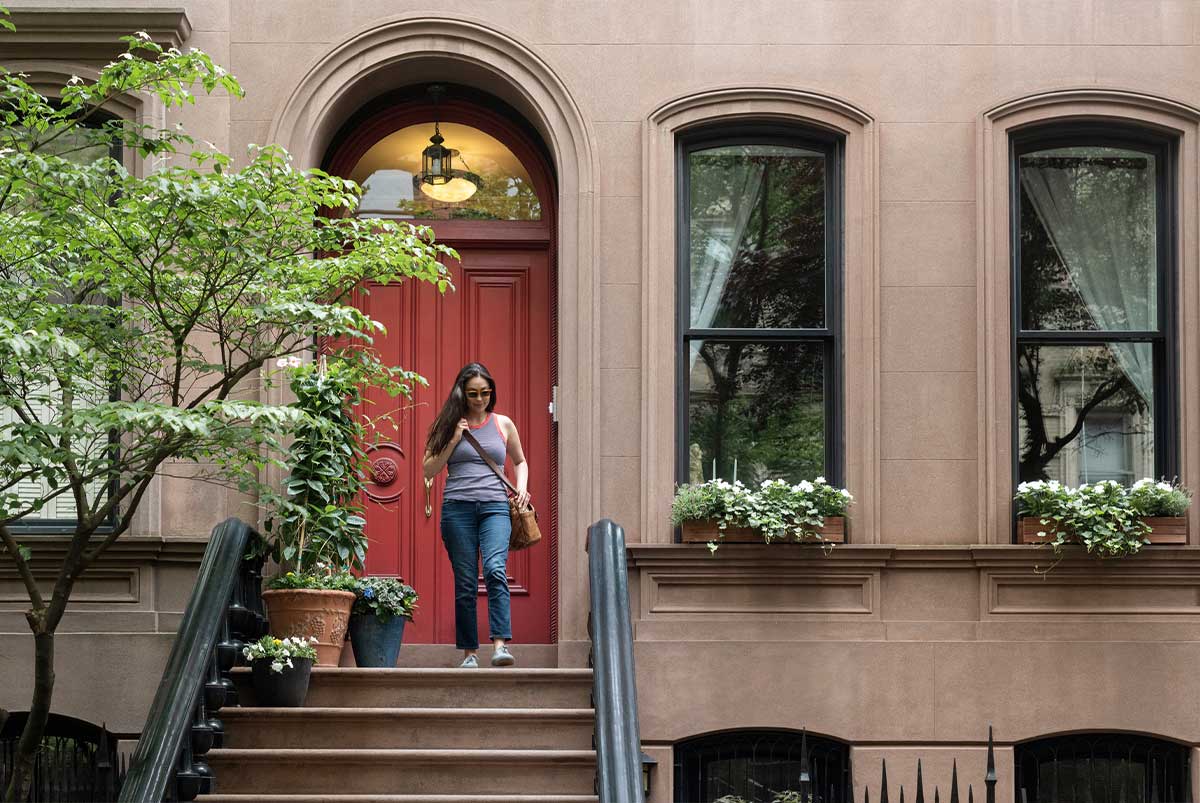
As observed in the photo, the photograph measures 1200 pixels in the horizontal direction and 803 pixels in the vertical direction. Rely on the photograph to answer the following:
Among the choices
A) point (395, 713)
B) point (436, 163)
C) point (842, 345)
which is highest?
point (436, 163)

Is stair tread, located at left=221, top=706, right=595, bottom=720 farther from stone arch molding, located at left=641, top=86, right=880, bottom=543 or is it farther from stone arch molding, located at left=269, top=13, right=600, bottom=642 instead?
stone arch molding, located at left=641, top=86, right=880, bottom=543

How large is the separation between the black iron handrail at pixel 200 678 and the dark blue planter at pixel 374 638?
570 millimetres

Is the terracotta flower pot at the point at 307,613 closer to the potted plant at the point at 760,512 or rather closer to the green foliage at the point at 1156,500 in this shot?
the potted plant at the point at 760,512

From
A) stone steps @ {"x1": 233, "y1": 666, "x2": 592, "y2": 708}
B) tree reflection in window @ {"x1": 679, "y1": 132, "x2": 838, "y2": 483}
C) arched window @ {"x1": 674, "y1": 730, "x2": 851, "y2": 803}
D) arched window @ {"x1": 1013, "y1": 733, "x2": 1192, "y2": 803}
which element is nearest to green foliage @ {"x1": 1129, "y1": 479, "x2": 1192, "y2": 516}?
arched window @ {"x1": 1013, "y1": 733, "x2": 1192, "y2": 803}

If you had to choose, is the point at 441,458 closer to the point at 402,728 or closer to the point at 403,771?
the point at 402,728

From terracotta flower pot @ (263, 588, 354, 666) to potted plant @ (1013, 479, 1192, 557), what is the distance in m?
4.27

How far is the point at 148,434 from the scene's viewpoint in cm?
771

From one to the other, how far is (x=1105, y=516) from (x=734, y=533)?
229cm

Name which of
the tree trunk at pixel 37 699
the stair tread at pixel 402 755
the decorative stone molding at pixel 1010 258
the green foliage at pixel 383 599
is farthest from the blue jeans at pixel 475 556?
the decorative stone molding at pixel 1010 258

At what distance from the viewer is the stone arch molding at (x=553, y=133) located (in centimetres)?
1014

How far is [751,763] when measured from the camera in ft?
32.7

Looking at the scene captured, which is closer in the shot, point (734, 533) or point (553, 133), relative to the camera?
point (734, 533)

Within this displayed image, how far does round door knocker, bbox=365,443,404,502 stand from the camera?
1094 cm

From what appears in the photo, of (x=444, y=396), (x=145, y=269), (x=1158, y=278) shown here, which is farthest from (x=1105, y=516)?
(x=145, y=269)
